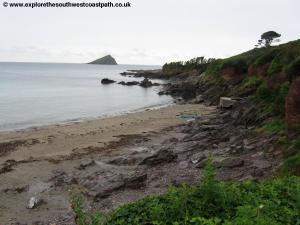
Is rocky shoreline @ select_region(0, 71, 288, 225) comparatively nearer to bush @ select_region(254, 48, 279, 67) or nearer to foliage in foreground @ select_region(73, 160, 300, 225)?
foliage in foreground @ select_region(73, 160, 300, 225)

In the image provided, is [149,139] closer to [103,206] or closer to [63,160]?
[63,160]

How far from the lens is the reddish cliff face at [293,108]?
1933 centimetres

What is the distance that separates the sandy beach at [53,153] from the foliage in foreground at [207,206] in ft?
23.5

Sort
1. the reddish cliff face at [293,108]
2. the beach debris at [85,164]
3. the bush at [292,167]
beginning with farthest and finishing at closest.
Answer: the beach debris at [85,164]
the reddish cliff face at [293,108]
the bush at [292,167]

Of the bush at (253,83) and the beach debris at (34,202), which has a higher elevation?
the bush at (253,83)

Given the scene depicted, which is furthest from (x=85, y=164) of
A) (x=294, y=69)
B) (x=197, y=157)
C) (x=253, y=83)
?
(x=253, y=83)

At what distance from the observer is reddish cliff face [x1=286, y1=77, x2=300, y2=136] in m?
19.3

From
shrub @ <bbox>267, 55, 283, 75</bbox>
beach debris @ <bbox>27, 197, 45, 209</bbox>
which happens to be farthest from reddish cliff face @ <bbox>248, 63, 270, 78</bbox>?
beach debris @ <bbox>27, 197, 45, 209</bbox>

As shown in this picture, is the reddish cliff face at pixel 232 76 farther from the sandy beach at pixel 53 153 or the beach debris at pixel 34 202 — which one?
the beach debris at pixel 34 202

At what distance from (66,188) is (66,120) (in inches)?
1063

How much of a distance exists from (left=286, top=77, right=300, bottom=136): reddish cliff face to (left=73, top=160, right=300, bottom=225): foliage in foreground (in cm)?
1043

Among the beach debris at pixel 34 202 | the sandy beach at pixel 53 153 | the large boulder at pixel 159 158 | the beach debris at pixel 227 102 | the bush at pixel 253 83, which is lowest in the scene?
the sandy beach at pixel 53 153

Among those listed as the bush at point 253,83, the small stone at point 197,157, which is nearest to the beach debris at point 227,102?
the bush at point 253,83

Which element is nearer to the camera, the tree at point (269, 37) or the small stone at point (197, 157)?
the small stone at point (197, 157)
